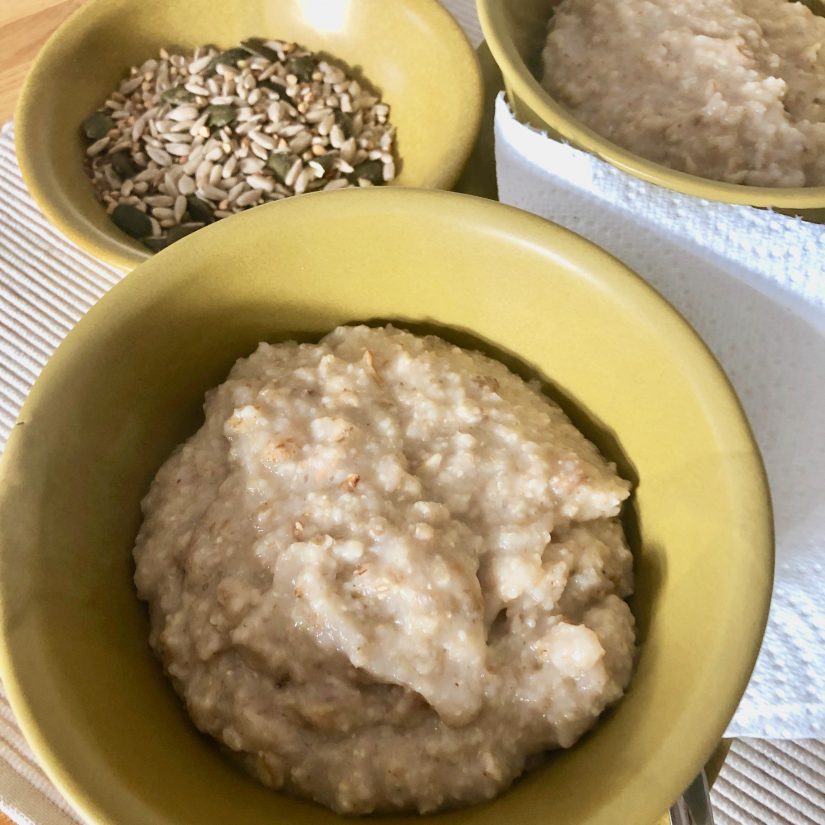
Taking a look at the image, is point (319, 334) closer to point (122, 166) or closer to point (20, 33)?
point (122, 166)

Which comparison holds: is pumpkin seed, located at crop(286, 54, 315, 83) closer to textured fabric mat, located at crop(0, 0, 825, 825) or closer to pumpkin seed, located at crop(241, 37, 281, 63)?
pumpkin seed, located at crop(241, 37, 281, 63)

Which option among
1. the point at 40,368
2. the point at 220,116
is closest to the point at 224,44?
the point at 220,116

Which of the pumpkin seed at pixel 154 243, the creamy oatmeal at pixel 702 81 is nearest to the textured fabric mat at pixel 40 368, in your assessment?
the pumpkin seed at pixel 154 243

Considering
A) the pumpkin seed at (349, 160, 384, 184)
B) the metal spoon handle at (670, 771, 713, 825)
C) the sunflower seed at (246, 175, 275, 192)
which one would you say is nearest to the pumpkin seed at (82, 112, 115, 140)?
the sunflower seed at (246, 175, 275, 192)

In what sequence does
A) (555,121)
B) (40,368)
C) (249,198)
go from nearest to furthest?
(555,121) → (40,368) → (249,198)

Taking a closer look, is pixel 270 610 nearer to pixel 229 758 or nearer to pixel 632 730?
pixel 229 758

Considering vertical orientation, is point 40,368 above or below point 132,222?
below

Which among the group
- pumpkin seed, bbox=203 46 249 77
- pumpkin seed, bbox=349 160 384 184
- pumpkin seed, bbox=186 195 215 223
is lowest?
pumpkin seed, bbox=186 195 215 223

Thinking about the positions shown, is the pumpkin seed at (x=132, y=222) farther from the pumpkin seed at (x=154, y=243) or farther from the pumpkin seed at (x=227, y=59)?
the pumpkin seed at (x=227, y=59)
